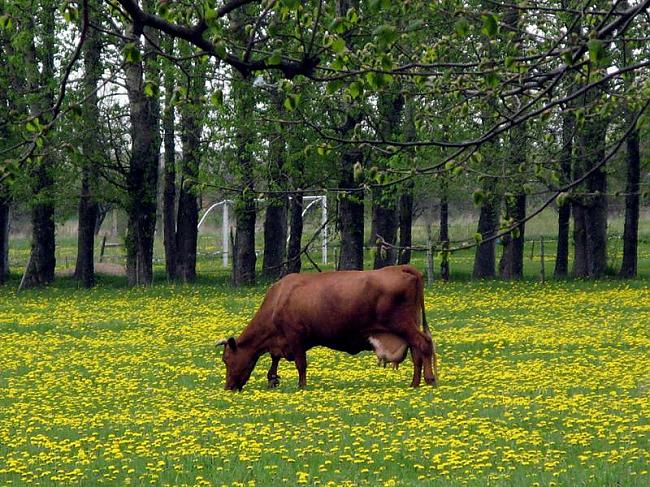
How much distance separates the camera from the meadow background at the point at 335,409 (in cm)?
1148

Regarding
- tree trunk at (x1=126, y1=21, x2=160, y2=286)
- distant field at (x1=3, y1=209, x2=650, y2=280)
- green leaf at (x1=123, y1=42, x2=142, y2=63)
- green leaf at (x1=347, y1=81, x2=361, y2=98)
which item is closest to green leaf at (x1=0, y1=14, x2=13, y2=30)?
green leaf at (x1=123, y1=42, x2=142, y2=63)

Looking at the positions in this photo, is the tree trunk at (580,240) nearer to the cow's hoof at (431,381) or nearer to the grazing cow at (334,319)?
the grazing cow at (334,319)

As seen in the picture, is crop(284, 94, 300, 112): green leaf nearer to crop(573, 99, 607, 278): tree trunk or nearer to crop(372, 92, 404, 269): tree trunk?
crop(372, 92, 404, 269): tree trunk

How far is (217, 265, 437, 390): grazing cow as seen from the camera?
1795cm

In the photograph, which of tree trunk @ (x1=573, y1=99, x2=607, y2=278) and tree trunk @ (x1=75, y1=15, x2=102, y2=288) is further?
tree trunk @ (x1=75, y1=15, x2=102, y2=288)

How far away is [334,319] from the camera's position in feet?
60.0

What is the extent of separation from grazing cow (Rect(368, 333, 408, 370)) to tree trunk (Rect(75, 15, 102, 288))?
77.0ft

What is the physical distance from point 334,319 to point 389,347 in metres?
0.93

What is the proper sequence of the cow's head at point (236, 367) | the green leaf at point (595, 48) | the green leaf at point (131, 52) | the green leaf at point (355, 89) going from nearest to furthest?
the green leaf at point (595, 48)
the green leaf at point (131, 52)
the green leaf at point (355, 89)
the cow's head at point (236, 367)

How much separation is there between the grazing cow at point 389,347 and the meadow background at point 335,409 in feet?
1.42

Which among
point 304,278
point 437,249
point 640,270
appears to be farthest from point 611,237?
point 437,249

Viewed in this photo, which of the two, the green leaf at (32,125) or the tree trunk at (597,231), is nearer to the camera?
the green leaf at (32,125)

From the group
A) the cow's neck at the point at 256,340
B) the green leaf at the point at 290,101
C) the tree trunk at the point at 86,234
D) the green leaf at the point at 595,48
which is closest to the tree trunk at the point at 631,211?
the tree trunk at the point at 86,234

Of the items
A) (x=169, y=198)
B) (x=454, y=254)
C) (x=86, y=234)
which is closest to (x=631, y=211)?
(x=169, y=198)
